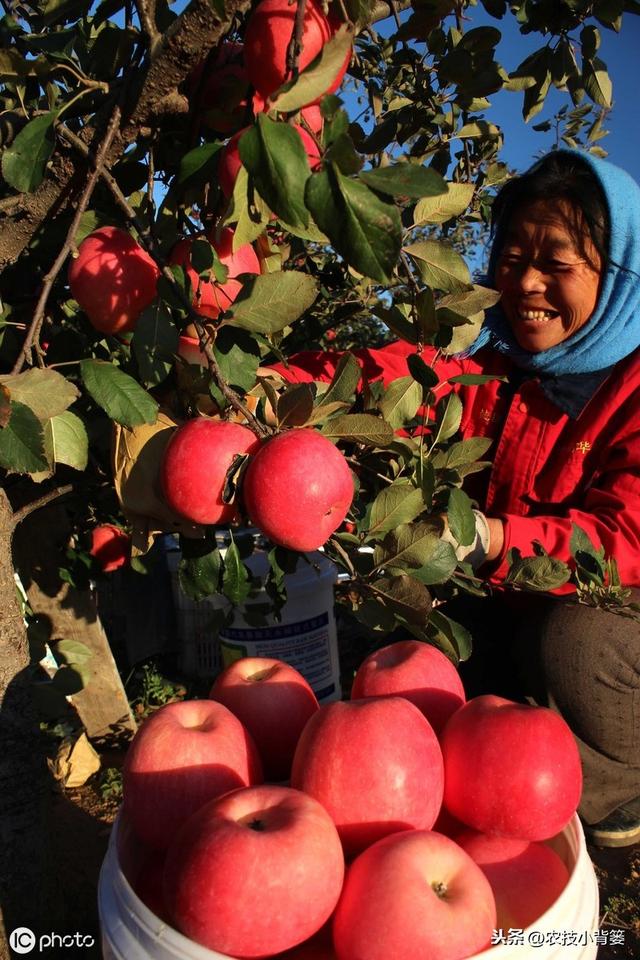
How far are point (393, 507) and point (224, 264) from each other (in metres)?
0.39

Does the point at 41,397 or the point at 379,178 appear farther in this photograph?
the point at 41,397

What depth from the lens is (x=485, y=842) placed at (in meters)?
0.86

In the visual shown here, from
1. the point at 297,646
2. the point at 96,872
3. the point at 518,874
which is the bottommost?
the point at 96,872

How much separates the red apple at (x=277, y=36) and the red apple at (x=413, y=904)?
766 millimetres

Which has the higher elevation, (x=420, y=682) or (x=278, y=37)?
(x=278, y=37)

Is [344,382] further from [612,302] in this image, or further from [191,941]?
[612,302]

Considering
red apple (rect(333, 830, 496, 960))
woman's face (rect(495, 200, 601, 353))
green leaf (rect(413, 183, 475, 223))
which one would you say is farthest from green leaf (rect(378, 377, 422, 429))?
woman's face (rect(495, 200, 601, 353))

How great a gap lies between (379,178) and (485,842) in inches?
28.9

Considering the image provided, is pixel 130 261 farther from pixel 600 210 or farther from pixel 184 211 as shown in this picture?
pixel 600 210

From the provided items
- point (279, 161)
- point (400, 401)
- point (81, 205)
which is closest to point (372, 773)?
point (400, 401)

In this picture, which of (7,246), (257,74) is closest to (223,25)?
(257,74)

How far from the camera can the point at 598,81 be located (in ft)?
4.19

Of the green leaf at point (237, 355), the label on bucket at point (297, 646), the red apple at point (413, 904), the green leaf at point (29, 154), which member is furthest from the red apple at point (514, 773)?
the label on bucket at point (297, 646)

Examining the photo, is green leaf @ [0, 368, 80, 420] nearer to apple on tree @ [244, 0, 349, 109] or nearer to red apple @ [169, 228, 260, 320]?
red apple @ [169, 228, 260, 320]
